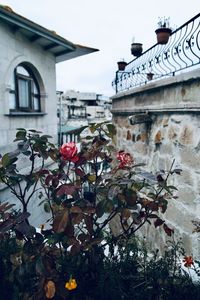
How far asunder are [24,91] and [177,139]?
195 inches

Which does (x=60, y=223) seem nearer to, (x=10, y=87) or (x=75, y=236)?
(x=75, y=236)

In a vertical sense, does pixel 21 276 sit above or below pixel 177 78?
below

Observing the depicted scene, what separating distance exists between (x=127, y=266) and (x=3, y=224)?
34.0 inches

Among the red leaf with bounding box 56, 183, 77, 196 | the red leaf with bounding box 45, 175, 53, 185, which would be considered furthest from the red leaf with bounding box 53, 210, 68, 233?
the red leaf with bounding box 45, 175, 53, 185

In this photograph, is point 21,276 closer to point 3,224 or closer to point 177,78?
point 3,224

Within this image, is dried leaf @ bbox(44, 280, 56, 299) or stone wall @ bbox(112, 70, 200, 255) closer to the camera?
dried leaf @ bbox(44, 280, 56, 299)

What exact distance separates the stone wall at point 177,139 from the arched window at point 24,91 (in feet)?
11.8

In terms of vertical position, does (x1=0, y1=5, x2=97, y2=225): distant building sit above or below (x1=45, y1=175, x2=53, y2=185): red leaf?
above

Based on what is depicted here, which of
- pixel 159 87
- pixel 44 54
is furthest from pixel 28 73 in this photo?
pixel 159 87

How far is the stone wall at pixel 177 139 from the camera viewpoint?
2340mm

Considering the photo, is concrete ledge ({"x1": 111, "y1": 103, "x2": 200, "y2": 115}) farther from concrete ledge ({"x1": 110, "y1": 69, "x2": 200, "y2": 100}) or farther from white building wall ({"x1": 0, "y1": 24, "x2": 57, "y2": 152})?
white building wall ({"x1": 0, "y1": 24, "x2": 57, "y2": 152})

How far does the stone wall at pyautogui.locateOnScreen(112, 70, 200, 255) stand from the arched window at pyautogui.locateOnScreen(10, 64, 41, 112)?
3.59 meters

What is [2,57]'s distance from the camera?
207 inches

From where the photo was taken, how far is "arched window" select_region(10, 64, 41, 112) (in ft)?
19.6
